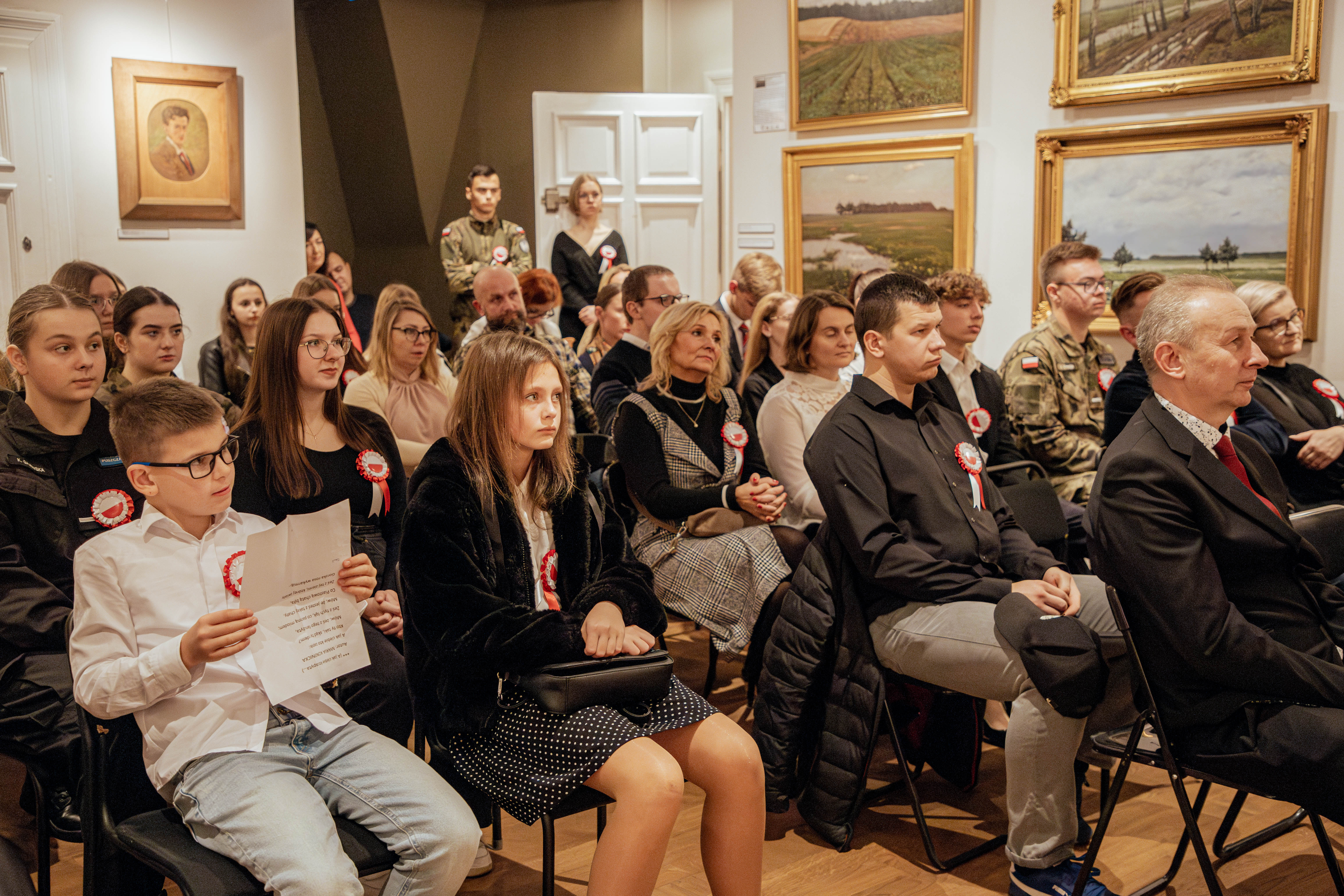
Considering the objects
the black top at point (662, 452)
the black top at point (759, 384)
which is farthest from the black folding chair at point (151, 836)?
the black top at point (759, 384)

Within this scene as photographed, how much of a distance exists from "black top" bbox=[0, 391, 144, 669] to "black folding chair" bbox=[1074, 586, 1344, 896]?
89.4 inches

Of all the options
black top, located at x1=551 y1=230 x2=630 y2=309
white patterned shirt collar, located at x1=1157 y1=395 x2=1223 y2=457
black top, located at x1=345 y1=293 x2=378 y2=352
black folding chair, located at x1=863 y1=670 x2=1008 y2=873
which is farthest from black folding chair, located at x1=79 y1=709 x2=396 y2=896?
black top, located at x1=345 y1=293 x2=378 y2=352

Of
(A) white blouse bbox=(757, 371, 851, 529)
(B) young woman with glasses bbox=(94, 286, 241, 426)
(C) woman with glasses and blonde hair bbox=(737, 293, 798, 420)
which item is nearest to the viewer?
Result: (B) young woman with glasses bbox=(94, 286, 241, 426)

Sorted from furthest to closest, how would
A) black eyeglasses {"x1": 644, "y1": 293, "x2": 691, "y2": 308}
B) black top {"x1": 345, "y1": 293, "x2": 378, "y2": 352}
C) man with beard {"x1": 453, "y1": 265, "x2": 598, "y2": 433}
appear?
black top {"x1": 345, "y1": 293, "x2": 378, "y2": 352}, man with beard {"x1": 453, "y1": 265, "x2": 598, "y2": 433}, black eyeglasses {"x1": 644, "y1": 293, "x2": 691, "y2": 308}

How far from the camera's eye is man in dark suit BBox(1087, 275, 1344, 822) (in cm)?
211

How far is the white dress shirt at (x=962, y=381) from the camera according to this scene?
14.3 ft

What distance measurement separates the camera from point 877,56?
6625mm

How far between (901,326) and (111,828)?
2.17 meters

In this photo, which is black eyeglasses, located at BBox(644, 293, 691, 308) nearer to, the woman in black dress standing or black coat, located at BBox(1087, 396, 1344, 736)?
black coat, located at BBox(1087, 396, 1344, 736)

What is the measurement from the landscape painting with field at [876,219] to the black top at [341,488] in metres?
4.08

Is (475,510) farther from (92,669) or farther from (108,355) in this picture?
(108,355)

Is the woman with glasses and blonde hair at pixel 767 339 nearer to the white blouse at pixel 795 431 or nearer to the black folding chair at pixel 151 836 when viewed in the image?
the white blouse at pixel 795 431

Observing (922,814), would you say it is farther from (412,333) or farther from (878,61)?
(878,61)

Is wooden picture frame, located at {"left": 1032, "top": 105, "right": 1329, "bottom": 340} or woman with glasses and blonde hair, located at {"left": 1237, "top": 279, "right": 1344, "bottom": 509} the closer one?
woman with glasses and blonde hair, located at {"left": 1237, "top": 279, "right": 1344, "bottom": 509}
